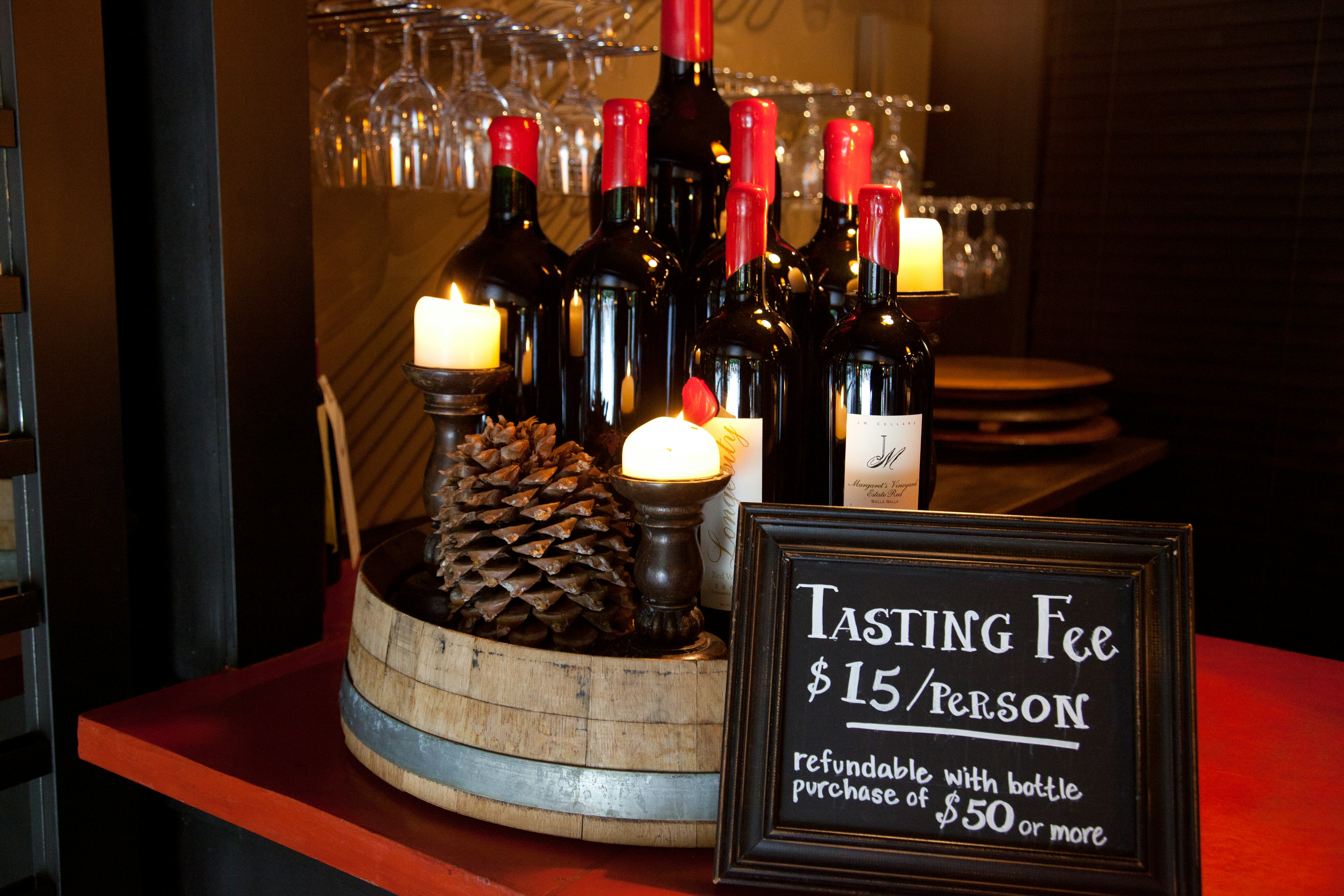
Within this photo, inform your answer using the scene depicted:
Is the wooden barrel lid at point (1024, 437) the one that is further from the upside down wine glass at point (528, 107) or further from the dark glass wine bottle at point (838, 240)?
the dark glass wine bottle at point (838, 240)

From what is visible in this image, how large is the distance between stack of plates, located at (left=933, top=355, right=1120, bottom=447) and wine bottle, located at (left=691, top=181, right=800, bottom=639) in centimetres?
131

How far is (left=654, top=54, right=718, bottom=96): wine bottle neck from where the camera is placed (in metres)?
0.95

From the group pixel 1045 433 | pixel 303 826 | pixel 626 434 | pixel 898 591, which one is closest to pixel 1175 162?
pixel 1045 433

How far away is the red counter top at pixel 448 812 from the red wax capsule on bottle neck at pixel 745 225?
1.30 feet

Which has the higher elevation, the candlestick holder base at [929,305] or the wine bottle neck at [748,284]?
the wine bottle neck at [748,284]

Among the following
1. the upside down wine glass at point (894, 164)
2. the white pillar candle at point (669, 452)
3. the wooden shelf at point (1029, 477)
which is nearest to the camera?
the white pillar candle at point (669, 452)

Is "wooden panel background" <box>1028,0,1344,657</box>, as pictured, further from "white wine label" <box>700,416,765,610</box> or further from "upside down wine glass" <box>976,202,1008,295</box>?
"white wine label" <box>700,416,765,610</box>

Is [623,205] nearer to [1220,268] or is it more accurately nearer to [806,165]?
[806,165]

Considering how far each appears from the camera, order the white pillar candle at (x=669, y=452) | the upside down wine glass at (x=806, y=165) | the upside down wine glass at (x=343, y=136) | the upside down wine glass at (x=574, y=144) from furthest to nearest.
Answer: the upside down wine glass at (x=806, y=165) → the upside down wine glass at (x=574, y=144) → the upside down wine glass at (x=343, y=136) → the white pillar candle at (x=669, y=452)

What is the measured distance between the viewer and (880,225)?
77 centimetres

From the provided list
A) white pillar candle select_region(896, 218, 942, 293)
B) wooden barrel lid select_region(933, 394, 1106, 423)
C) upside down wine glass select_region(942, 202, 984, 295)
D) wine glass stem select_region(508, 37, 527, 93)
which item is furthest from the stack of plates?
white pillar candle select_region(896, 218, 942, 293)

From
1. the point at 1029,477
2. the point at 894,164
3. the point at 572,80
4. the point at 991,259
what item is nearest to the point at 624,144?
the point at 572,80

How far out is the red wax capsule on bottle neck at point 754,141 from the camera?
0.79 meters

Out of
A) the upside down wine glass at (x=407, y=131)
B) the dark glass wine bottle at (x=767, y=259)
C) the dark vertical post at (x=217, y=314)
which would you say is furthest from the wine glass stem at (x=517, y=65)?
the dark glass wine bottle at (x=767, y=259)
